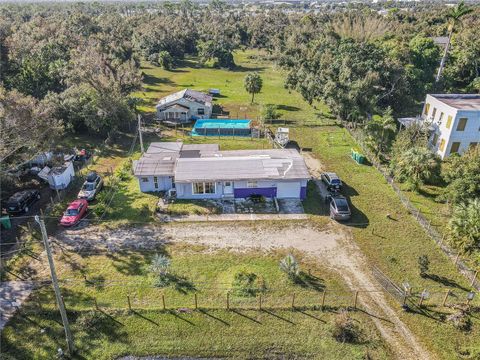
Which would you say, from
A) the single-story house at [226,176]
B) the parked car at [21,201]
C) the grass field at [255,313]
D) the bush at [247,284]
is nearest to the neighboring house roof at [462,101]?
the grass field at [255,313]

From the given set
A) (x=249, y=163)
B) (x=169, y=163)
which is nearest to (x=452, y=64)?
(x=249, y=163)

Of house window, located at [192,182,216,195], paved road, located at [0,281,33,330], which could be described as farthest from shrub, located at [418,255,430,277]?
paved road, located at [0,281,33,330]

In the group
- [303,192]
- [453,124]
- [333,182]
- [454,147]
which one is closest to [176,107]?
[303,192]

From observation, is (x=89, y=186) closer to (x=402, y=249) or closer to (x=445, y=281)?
(x=402, y=249)

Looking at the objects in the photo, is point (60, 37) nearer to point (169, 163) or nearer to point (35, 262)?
point (169, 163)

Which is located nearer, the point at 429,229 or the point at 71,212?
the point at 429,229

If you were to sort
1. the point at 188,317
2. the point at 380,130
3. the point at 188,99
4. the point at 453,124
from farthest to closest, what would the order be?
the point at 188,99 → the point at 380,130 → the point at 453,124 → the point at 188,317

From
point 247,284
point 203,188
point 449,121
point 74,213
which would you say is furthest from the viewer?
point 449,121

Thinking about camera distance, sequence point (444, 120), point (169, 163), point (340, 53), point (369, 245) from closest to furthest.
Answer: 1. point (369, 245)
2. point (169, 163)
3. point (444, 120)
4. point (340, 53)
